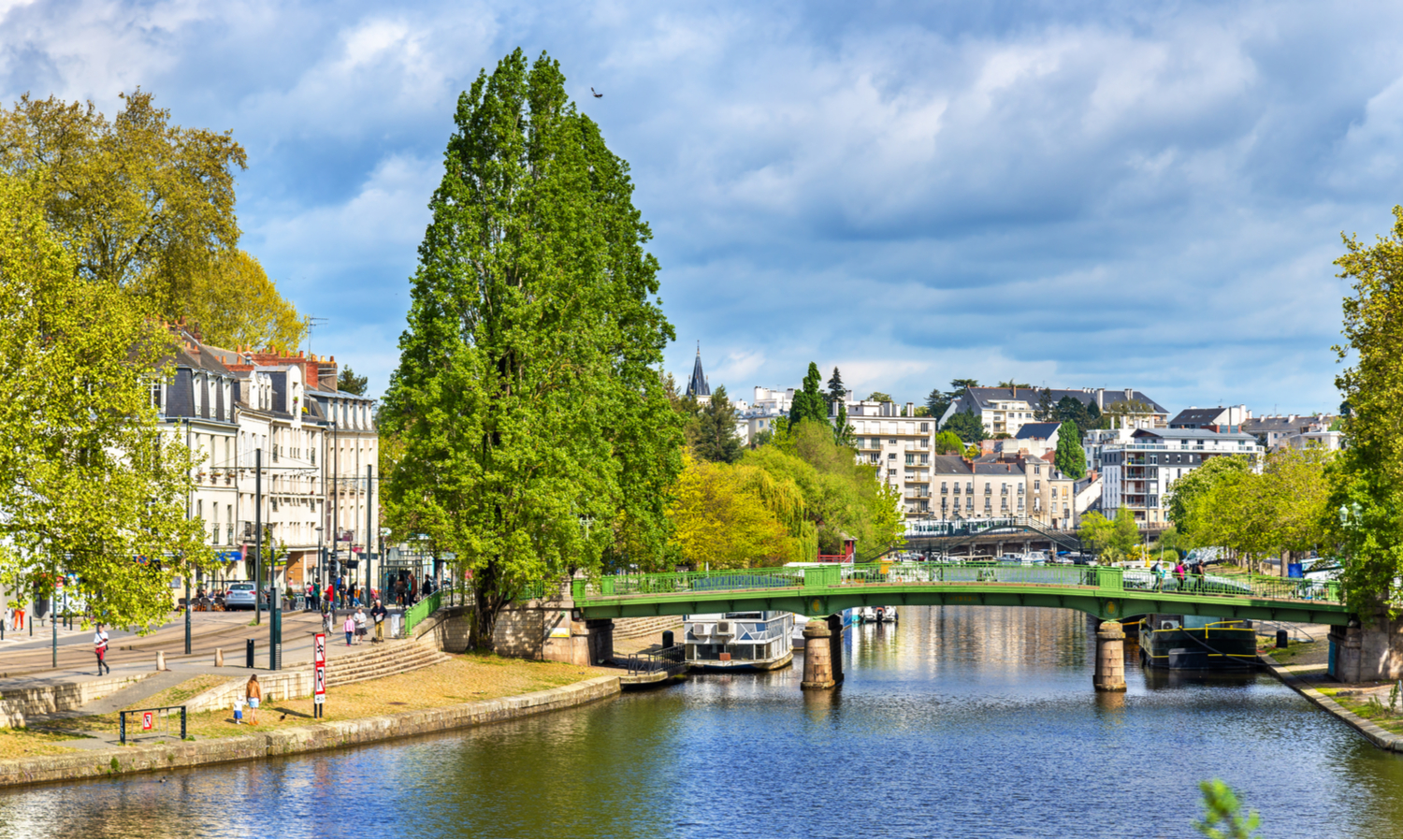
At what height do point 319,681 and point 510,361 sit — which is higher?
point 510,361

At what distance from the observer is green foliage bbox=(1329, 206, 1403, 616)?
56156 millimetres

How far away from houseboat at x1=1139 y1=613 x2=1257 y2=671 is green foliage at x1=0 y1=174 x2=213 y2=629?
53.3 m

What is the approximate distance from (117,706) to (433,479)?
707 inches

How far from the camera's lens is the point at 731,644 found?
7488 centimetres

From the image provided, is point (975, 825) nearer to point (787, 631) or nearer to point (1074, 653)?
point (787, 631)

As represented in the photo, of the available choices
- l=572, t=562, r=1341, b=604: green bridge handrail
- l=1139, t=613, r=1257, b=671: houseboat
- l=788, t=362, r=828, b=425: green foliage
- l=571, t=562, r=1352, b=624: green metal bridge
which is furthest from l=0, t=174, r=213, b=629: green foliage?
l=788, t=362, r=828, b=425: green foliage

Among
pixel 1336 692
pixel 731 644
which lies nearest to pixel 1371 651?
pixel 1336 692

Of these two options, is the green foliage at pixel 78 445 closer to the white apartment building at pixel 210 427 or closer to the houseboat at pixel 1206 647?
the white apartment building at pixel 210 427

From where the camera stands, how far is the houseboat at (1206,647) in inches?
2997

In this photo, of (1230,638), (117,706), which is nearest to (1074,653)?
(1230,638)

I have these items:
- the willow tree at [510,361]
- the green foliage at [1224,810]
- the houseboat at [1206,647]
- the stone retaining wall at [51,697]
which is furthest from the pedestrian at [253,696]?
the houseboat at [1206,647]

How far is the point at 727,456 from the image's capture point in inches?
5792

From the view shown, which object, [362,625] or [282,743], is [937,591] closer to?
[362,625]

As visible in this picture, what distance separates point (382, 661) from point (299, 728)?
10.3m
